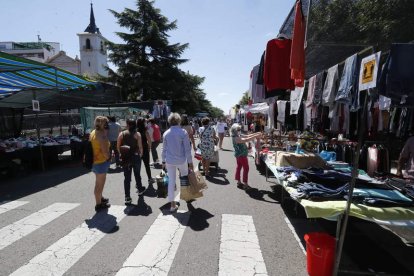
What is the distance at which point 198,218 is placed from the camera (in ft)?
18.7

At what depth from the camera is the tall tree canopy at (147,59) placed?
119 ft

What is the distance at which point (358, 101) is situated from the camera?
16.3 feet

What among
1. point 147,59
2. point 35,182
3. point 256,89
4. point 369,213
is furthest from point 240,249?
point 147,59

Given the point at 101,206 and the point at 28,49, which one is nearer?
the point at 101,206

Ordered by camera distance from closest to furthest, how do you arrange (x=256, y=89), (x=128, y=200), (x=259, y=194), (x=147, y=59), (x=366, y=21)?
(x=128, y=200) → (x=259, y=194) → (x=256, y=89) → (x=366, y=21) → (x=147, y=59)

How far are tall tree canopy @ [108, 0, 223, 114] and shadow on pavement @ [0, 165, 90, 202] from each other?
1018 inches

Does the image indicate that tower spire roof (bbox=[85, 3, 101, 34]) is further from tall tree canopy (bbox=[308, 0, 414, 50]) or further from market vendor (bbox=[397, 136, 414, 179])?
market vendor (bbox=[397, 136, 414, 179])

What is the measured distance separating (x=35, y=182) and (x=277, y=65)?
7723 mm

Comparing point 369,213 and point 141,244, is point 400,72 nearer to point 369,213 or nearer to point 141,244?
point 369,213

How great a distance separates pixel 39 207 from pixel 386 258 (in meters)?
6.50

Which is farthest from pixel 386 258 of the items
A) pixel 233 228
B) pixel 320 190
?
pixel 233 228

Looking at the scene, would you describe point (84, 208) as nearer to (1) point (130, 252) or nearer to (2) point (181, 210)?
(2) point (181, 210)

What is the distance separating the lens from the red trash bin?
11.4 ft

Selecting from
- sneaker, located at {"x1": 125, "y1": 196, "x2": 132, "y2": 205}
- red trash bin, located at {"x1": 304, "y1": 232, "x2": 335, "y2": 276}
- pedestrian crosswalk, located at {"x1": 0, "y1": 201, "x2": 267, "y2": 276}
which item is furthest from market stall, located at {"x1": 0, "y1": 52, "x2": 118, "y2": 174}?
red trash bin, located at {"x1": 304, "y1": 232, "x2": 335, "y2": 276}
